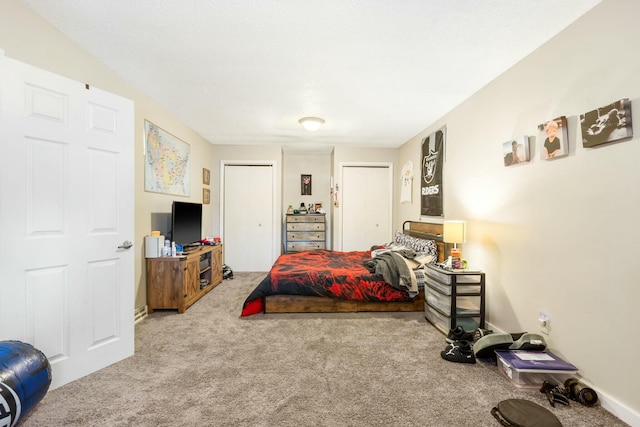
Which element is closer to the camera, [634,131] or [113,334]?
[634,131]

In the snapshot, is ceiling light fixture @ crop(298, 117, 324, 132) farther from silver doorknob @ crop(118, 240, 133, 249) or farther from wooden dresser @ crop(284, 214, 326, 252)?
silver doorknob @ crop(118, 240, 133, 249)

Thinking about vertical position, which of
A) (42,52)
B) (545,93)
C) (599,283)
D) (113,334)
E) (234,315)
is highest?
(42,52)

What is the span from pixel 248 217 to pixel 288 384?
13.4 feet

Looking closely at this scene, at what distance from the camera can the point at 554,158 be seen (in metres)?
2.08

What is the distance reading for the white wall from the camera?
63.3 inches

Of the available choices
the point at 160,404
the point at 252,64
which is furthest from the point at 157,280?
the point at 252,64

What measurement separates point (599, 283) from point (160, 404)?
113 inches

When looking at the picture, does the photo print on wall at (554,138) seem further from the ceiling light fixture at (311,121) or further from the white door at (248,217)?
the white door at (248,217)

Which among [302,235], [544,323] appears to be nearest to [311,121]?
[302,235]

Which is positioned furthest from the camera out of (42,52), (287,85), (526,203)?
(287,85)

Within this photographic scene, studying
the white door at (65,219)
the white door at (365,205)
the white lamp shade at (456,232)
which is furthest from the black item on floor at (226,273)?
the white lamp shade at (456,232)

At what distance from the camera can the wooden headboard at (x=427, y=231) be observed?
3734 mm

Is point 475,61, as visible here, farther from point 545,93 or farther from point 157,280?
point 157,280

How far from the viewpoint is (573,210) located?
1.92m
